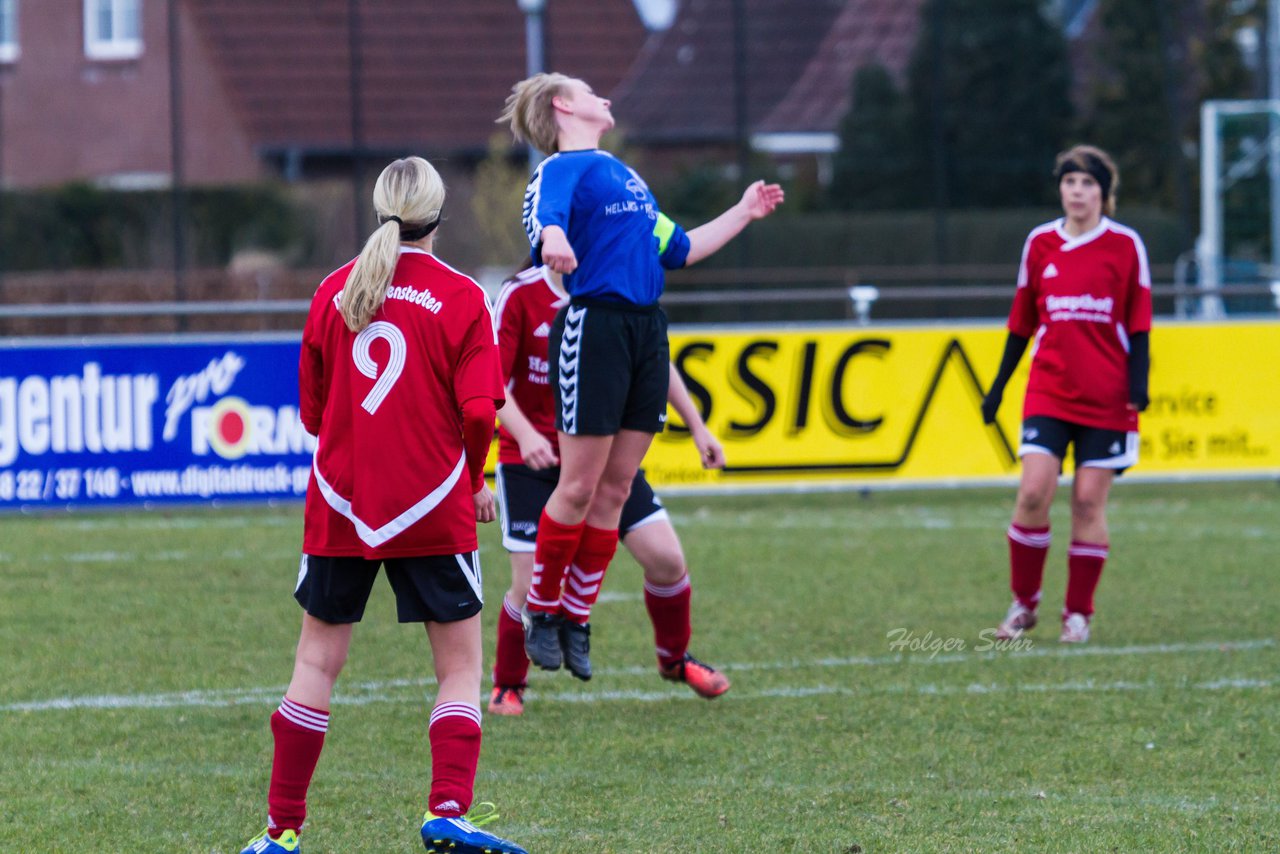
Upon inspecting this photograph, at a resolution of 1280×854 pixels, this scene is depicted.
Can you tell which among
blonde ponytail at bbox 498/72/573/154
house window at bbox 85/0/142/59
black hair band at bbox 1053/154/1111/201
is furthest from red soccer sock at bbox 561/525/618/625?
house window at bbox 85/0/142/59

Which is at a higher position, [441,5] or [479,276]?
[441,5]

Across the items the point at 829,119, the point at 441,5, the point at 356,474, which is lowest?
the point at 356,474

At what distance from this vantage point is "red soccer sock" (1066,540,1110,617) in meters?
7.72

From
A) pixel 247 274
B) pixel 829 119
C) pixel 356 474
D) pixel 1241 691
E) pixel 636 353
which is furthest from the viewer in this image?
pixel 829 119

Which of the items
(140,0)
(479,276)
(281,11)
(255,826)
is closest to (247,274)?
(479,276)

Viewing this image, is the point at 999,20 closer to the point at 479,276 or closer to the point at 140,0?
the point at 479,276

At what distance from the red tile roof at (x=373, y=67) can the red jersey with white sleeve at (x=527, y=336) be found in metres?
20.5

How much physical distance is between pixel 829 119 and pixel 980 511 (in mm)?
15462

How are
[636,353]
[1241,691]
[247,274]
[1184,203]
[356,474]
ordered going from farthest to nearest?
[1184,203], [247,274], [1241,691], [636,353], [356,474]

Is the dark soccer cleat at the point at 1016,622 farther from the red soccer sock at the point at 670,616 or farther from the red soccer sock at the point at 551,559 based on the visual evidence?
the red soccer sock at the point at 551,559

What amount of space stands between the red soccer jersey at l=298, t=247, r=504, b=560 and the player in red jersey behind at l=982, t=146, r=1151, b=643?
371 centimetres

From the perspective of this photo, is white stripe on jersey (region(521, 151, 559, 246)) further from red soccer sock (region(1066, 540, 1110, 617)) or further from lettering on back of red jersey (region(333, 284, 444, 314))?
red soccer sock (region(1066, 540, 1110, 617))

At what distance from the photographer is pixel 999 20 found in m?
23.8

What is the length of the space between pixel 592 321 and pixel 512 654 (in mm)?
1291
